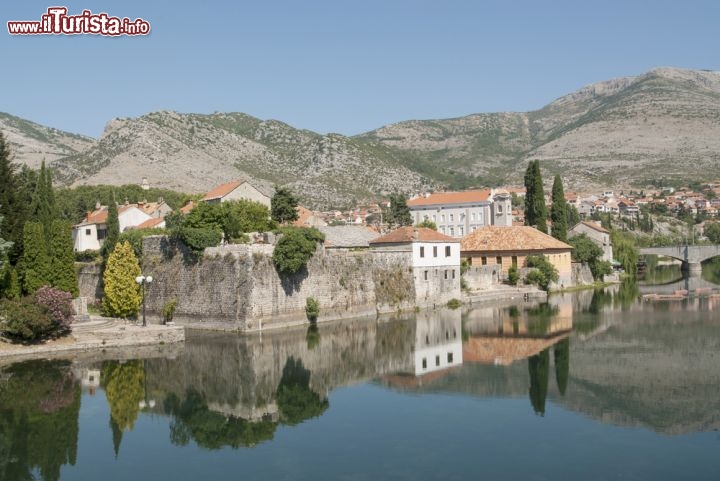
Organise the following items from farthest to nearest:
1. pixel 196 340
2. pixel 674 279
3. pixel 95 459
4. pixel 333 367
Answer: pixel 674 279 → pixel 196 340 → pixel 333 367 → pixel 95 459

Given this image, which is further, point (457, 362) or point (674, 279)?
point (674, 279)

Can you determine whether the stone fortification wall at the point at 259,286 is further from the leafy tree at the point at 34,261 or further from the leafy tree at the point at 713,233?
the leafy tree at the point at 713,233

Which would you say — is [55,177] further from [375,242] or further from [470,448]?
[470,448]

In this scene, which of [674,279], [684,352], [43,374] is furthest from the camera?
[674,279]

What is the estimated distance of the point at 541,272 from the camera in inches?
2571

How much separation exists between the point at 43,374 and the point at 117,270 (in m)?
14.1

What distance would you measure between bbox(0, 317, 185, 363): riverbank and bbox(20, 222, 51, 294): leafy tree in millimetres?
3189

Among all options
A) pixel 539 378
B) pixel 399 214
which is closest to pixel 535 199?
pixel 399 214

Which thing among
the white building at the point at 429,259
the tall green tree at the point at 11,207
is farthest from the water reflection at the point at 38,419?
the white building at the point at 429,259

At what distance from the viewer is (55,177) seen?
123938mm

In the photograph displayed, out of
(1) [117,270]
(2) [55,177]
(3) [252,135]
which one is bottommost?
(1) [117,270]

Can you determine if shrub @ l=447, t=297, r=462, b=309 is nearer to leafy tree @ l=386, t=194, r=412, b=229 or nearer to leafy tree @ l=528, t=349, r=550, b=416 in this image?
leafy tree @ l=528, t=349, r=550, b=416

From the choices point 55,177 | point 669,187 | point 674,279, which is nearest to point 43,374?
point 674,279

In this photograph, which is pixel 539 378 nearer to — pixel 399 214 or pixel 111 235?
pixel 111 235
